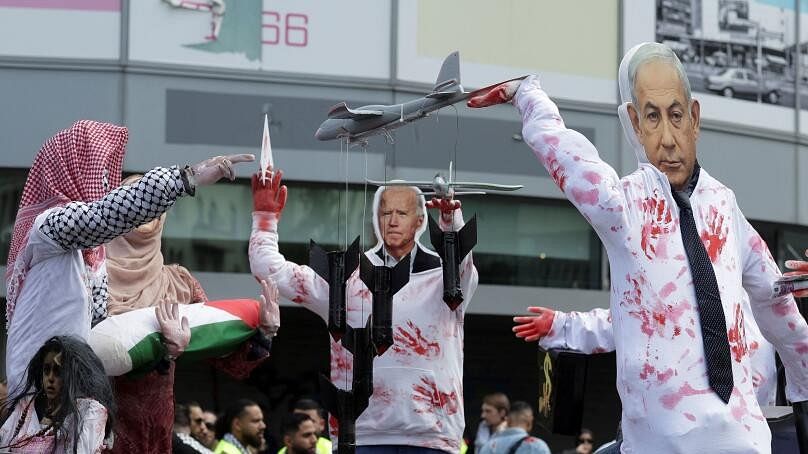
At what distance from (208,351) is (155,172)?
3.99 ft

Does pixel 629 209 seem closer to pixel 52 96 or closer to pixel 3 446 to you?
pixel 3 446

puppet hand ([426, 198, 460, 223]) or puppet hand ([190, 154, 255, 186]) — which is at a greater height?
puppet hand ([190, 154, 255, 186])

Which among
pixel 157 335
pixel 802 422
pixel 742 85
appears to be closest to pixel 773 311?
pixel 802 422

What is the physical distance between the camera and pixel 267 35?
15234mm

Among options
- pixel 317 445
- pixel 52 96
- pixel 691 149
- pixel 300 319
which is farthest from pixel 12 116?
pixel 691 149

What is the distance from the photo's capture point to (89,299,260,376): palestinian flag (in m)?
5.68

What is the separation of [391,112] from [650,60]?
1171mm

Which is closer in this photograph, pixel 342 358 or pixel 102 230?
pixel 102 230

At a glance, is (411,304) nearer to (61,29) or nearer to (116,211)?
(116,211)

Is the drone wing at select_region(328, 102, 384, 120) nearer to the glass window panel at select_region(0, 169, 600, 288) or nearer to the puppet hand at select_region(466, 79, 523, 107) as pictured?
the puppet hand at select_region(466, 79, 523, 107)

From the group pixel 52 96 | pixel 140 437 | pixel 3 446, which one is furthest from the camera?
pixel 52 96

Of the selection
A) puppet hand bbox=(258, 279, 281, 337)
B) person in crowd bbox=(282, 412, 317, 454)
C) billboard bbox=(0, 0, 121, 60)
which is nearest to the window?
billboard bbox=(0, 0, 121, 60)

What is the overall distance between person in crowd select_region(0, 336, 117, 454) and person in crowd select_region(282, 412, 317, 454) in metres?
Answer: 3.72

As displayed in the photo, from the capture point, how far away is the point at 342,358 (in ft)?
20.7
